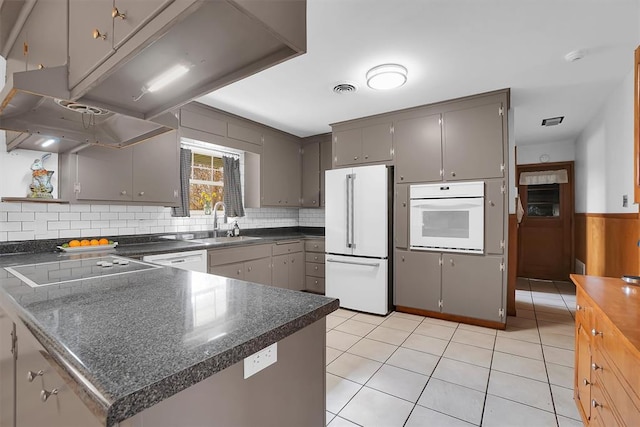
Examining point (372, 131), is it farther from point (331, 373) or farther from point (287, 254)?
point (331, 373)

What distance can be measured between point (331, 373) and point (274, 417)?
1567 mm

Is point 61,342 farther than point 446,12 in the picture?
No

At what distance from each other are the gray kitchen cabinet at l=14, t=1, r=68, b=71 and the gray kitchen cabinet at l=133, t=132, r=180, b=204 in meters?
1.32

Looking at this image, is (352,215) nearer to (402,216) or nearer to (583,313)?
(402,216)

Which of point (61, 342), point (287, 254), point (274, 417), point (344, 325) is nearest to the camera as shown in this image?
point (61, 342)

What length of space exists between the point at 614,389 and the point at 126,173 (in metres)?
3.61

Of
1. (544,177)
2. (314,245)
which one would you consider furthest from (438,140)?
(544,177)

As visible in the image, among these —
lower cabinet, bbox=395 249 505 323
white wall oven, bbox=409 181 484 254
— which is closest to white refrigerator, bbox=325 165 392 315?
lower cabinet, bbox=395 249 505 323

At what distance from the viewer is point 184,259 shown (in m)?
2.95

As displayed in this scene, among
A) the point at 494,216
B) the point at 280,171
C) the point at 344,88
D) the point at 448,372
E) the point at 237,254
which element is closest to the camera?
the point at 448,372

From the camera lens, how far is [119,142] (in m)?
1.96

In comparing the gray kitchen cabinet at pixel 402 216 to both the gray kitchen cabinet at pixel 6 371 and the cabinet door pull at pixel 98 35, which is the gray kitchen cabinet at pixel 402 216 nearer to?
the cabinet door pull at pixel 98 35

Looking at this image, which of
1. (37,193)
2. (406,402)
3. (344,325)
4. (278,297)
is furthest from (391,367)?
(37,193)

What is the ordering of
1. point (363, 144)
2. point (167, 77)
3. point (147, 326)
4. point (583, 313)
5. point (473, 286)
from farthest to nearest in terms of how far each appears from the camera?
point (363, 144)
point (473, 286)
point (583, 313)
point (167, 77)
point (147, 326)
